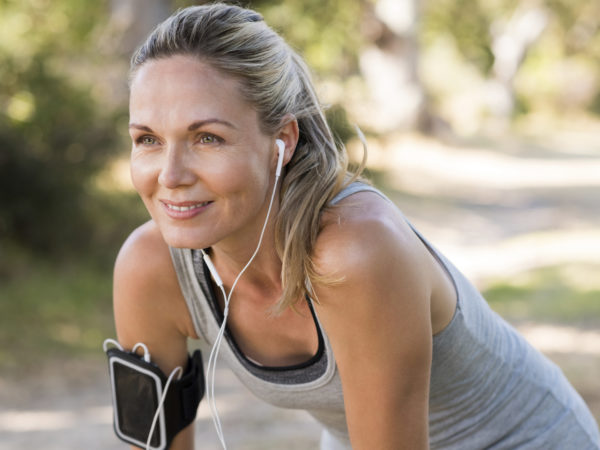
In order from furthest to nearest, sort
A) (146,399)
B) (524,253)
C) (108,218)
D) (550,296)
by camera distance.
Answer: (524,253)
(108,218)
(550,296)
(146,399)

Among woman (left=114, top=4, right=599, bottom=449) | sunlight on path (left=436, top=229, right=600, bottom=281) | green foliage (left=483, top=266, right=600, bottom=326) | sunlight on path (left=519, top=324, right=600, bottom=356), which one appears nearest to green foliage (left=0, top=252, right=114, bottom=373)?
sunlight on path (left=519, top=324, right=600, bottom=356)

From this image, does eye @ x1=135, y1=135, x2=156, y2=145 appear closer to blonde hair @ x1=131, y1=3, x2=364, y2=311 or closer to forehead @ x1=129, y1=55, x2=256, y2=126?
forehead @ x1=129, y1=55, x2=256, y2=126

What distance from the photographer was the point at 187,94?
1.61 meters

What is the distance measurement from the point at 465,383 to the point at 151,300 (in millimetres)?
746

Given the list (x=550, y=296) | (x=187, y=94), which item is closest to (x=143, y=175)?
(x=187, y=94)

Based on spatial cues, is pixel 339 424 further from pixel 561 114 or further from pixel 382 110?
pixel 561 114

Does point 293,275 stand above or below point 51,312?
below

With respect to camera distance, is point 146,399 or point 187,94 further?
point 146,399

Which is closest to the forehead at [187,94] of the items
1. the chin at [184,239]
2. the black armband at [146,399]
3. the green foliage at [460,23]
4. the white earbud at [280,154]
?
the white earbud at [280,154]

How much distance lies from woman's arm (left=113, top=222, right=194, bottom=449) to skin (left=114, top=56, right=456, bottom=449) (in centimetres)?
18

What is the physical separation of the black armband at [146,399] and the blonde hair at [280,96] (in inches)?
14.6

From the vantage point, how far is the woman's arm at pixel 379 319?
159 cm

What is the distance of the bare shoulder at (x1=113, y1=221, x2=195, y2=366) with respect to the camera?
75.9 inches

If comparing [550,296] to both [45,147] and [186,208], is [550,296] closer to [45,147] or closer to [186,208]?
[45,147]
